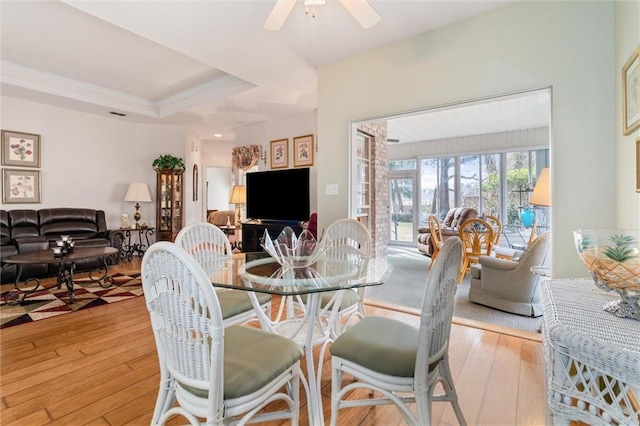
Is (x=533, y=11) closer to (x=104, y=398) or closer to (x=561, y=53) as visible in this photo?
(x=561, y=53)

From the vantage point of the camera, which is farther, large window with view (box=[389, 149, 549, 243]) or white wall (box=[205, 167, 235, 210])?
white wall (box=[205, 167, 235, 210])

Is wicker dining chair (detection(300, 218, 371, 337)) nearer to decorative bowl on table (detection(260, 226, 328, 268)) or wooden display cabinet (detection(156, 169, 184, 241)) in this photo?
decorative bowl on table (detection(260, 226, 328, 268))

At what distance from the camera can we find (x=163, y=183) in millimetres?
5938

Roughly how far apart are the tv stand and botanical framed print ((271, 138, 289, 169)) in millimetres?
1038

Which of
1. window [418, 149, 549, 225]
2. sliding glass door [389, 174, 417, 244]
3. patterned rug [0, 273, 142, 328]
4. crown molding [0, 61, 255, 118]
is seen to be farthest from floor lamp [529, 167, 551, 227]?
sliding glass door [389, 174, 417, 244]

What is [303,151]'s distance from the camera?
5.02m

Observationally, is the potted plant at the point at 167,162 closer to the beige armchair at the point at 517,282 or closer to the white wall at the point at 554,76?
the white wall at the point at 554,76

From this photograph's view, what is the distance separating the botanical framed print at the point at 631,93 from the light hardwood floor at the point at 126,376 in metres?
1.55

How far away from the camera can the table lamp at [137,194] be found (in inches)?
216

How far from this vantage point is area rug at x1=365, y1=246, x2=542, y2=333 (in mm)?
2921

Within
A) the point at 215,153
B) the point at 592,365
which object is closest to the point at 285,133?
the point at 215,153

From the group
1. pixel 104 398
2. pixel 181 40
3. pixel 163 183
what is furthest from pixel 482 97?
pixel 163 183

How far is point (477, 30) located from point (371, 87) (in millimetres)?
996

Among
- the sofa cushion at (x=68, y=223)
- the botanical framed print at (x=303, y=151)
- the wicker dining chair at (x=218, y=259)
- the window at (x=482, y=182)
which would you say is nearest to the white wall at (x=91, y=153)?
the sofa cushion at (x=68, y=223)
